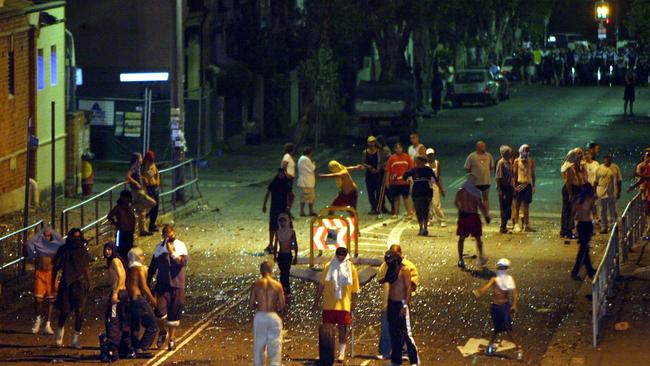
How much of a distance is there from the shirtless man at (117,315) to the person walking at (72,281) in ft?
2.34

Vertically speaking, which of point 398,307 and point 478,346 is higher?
point 398,307

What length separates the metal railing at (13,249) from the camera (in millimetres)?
23141

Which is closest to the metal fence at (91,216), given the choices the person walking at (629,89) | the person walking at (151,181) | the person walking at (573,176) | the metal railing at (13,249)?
the metal railing at (13,249)

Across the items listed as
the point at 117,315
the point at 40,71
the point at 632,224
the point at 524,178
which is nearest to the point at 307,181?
the point at 524,178

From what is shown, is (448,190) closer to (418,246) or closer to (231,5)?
(418,246)

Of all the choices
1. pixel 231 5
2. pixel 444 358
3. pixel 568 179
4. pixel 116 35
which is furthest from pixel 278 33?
pixel 444 358

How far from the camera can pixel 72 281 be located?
61.1 feet

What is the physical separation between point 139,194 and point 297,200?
6295 millimetres

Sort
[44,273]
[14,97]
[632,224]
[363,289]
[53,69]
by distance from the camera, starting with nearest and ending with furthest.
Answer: [44,273], [363,289], [632,224], [14,97], [53,69]

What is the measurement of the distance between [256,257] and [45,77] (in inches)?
401

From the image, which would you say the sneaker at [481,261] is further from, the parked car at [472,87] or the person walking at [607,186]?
the parked car at [472,87]

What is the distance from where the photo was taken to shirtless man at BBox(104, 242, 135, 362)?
58.5 ft

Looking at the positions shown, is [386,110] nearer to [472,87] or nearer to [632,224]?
[472,87]

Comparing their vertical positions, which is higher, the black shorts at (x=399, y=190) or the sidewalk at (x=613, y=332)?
the black shorts at (x=399, y=190)
